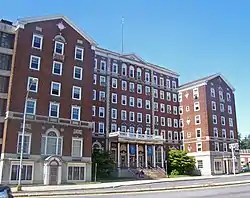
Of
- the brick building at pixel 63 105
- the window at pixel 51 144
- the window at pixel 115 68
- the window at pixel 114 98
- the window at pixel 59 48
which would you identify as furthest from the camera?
the window at pixel 115 68

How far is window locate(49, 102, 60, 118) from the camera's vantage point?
41844 mm

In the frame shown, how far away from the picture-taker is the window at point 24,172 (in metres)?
36.8

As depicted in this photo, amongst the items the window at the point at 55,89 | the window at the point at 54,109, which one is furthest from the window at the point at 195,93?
the window at the point at 54,109

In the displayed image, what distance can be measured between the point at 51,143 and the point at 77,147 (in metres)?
4.16

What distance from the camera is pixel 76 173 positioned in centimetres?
4175

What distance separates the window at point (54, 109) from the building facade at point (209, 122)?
37056mm

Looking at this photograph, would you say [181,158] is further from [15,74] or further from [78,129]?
[15,74]

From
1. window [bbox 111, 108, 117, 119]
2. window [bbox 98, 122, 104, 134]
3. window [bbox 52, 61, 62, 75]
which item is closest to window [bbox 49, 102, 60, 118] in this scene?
window [bbox 52, 61, 62, 75]

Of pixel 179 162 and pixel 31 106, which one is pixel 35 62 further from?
pixel 179 162

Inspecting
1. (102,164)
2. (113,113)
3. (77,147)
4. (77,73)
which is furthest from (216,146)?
(77,73)

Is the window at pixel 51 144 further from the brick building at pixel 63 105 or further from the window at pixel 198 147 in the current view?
the window at pixel 198 147

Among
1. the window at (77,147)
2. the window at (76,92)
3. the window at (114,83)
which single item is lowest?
the window at (77,147)

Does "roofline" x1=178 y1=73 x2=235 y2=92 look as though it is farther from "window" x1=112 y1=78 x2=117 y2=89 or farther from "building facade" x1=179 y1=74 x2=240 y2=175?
"window" x1=112 y1=78 x2=117 y2=89

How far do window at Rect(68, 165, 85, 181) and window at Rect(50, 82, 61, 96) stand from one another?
10.8 meters
